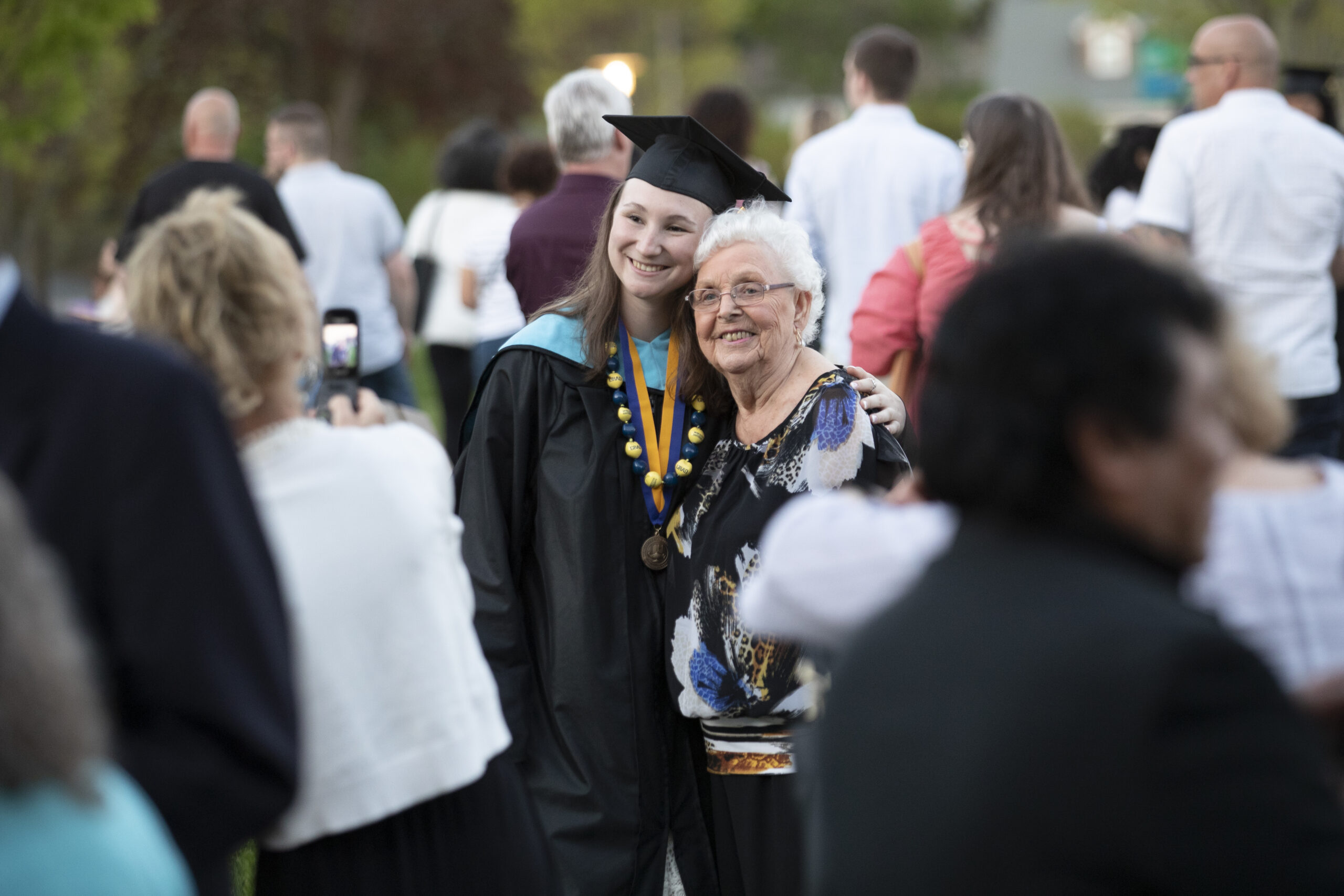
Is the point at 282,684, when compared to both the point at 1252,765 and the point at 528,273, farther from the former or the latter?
the point at 528,273

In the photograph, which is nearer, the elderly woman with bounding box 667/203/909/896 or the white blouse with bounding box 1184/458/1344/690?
the white blouse with bounding box 1184/458/1344/690

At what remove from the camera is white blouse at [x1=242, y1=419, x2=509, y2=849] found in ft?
7.01

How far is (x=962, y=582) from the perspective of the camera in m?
1.48

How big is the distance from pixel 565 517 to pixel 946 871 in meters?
2.08

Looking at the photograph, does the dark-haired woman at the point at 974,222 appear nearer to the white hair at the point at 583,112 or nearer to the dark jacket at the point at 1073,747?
the white hair at the point at 583,112

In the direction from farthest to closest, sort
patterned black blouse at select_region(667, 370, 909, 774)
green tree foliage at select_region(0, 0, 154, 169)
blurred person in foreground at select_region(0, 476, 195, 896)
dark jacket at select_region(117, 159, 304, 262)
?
green tree foliage at select_region(0, 0, 154, 169), dark jacket at select_region(117, 159, 304, 262), patterned black blouse at select_region(667, 370, 909, 774), blurred person in foreground at select_region(0, 476, 195, 896)

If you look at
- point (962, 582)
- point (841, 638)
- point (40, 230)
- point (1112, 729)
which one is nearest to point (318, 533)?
point (841, 638)

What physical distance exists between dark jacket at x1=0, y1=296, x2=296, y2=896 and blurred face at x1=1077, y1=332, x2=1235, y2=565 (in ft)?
3.10

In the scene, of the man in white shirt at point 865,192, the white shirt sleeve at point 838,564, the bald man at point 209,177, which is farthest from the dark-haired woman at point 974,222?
the white shirt sleeve at point 838,564

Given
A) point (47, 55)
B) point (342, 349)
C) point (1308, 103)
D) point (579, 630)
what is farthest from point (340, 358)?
point (47, 55)

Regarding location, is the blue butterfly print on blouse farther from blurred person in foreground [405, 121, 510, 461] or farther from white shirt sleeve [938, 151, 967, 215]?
blurred person in foreground [405, 121, 510, 461]

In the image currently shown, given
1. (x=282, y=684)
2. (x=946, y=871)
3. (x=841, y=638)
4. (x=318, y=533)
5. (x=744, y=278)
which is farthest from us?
(x=744, y=278)

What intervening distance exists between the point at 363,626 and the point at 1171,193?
170 inches

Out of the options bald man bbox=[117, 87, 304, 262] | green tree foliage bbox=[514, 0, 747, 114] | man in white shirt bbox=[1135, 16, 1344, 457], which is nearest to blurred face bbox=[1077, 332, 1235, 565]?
man in white shirt bbox=[1135, 16, 1344, 457]
